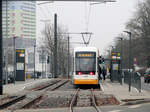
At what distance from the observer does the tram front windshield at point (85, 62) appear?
2686 centimetres

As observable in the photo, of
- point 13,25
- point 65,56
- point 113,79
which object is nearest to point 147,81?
point 113,79

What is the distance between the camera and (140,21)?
6300cm

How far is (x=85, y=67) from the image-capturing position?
27.1 metres

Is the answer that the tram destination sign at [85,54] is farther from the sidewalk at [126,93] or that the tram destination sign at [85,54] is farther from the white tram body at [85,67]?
the sidewalk at [126,93]

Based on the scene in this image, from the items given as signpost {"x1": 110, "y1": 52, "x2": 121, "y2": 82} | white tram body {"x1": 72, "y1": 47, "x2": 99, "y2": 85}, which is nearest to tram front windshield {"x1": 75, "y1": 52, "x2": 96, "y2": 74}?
white tram body {"x1": 72, "y1": 47, "x2": 99, "y2": 85}

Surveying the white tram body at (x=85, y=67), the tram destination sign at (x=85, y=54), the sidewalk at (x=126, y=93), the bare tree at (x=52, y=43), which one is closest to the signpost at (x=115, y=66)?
the white tram body at (x=85, y=67)

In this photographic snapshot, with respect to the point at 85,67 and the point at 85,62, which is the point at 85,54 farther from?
A: the point at 85,67

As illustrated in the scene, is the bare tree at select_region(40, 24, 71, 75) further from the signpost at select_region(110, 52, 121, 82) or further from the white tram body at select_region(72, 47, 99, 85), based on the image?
the white tram body at select_region(72, 47, 99, 85)

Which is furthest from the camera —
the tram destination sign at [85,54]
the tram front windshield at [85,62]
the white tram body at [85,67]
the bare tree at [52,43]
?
the bare tree at [52,43]

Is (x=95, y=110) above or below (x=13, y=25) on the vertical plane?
below

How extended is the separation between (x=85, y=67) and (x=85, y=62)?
435 millimetres

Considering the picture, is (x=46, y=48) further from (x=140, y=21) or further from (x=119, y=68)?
(x=119, y=68)

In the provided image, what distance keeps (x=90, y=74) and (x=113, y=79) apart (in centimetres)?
987

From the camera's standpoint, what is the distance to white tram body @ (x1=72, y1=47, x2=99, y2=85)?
87.7ft
